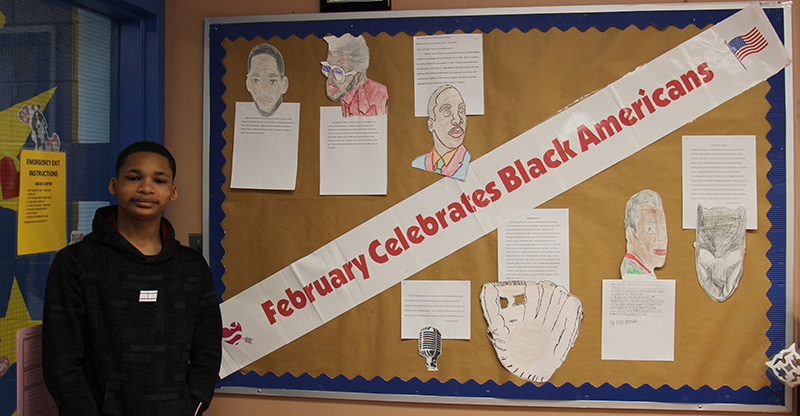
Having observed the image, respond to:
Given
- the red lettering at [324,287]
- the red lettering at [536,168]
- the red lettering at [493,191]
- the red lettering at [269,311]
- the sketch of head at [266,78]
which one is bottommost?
the red lettering at [269,311]

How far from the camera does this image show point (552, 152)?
154 cm

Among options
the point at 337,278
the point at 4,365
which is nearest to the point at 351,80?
the point at 337,278

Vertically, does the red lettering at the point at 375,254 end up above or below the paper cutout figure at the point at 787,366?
above

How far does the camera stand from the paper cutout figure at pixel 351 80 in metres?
1.58

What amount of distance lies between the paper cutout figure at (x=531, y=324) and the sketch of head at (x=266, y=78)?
93cm

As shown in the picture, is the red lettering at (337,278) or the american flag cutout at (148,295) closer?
the american flag cutout at (148,295)

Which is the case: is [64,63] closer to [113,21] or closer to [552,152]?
[113,21]

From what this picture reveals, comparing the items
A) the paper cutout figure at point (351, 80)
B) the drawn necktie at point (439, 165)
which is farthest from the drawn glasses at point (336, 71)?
the drawn necktie at point (439, 165)

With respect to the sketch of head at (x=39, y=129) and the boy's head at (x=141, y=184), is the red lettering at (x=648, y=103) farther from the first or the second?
the sketch of head at (x=39, y=129)

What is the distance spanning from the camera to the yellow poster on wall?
49.6 inches

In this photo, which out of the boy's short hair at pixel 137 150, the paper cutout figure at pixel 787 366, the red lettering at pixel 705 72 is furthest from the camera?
the red lettering at pixel 705 72

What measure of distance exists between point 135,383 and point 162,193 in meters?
0.46

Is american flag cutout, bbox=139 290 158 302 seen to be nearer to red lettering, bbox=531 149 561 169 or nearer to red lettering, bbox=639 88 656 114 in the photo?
red lettering, bbox=531 149 561 169

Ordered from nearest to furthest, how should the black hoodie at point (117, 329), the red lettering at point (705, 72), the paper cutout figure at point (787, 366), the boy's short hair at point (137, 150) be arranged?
the black hoodie at point (117, 329)
the boy's short hair at point (137, 150)
the paper cutout figure at point (787, 366)
the red lettering at point (705, 72)
